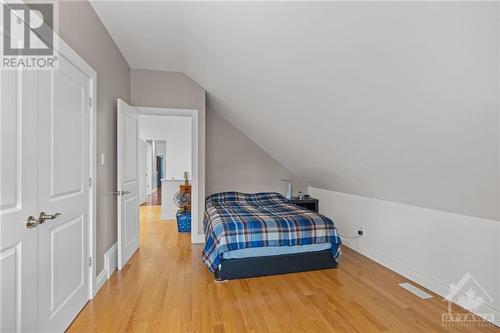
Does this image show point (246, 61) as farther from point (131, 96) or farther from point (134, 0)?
point (131, 96)

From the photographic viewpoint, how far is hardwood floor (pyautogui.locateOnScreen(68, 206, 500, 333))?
6.33 feet

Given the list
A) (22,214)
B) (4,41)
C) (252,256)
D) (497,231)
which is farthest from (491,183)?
(4,41)

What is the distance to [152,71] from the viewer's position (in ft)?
12.5

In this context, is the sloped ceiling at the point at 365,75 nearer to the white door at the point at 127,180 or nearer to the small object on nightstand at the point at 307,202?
the white door at the point at 127,180

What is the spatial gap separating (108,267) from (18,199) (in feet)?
5.31

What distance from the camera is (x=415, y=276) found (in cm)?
263

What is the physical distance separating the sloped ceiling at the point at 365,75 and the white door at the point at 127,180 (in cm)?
86

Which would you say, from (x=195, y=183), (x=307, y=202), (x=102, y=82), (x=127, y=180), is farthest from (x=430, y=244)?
(x=102, y=82)

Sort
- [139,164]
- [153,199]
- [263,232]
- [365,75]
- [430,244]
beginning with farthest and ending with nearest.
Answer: [153,199] → [139,164] → [263,232] → [430,244] → [365,75]

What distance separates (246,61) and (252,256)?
2.05 metres

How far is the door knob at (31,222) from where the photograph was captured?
1.45 meters

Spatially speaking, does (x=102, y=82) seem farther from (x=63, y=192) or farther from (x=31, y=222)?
(x=31, y=222)

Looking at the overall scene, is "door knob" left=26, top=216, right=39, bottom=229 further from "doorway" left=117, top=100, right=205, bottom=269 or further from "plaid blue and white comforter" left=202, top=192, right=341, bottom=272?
"plaid blue and white comforter" left=202, top=192, right=341, bottom=272

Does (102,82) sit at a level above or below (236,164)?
above
